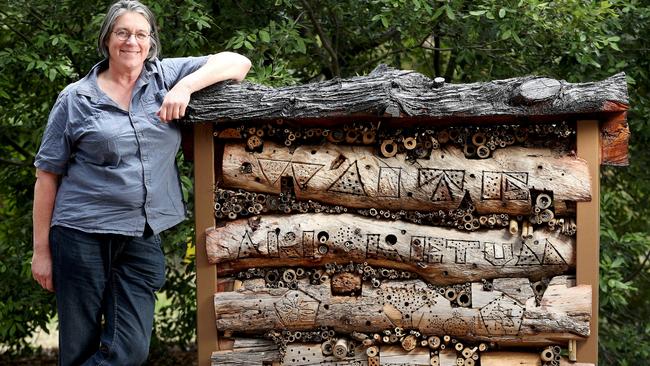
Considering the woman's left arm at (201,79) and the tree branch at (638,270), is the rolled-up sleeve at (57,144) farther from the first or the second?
the tree branch at (638,270)

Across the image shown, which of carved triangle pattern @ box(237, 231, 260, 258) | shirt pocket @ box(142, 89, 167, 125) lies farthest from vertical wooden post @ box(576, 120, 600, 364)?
shirt pocket @ box(142, 89, 167, 125)

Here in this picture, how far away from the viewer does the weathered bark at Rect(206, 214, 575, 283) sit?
3.96m

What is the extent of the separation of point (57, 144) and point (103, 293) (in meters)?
0.60

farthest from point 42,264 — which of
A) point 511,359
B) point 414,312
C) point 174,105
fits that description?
point 511,359

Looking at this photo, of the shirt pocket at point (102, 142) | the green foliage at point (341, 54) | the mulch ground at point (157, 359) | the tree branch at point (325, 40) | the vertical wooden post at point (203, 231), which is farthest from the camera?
the mulch ground at point (157, 359)

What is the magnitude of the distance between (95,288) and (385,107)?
4.25ft

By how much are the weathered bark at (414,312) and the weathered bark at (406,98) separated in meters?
0.70

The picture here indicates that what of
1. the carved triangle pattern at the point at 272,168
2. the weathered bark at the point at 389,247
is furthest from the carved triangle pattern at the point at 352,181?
the carved triangle pattern at the point at 272,168

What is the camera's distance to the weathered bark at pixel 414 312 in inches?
154

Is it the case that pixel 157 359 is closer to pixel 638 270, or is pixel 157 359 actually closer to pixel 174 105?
pixel 638 270

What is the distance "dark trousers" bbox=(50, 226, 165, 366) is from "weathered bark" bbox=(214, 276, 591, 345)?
1.16 ft

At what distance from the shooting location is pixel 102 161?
12.1ft

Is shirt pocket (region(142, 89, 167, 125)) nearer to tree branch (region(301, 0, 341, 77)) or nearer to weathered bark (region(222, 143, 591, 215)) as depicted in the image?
weathered bark (region(222, 143, 591, 215))

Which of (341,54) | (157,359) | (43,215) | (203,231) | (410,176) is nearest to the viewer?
(43,215)
